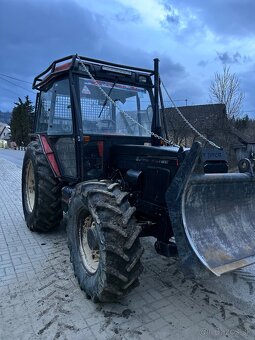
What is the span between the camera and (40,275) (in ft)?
14.6

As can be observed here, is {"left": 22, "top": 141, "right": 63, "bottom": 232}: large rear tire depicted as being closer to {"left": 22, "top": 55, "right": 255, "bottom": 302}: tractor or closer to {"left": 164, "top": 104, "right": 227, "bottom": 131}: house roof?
{"left": 22, "top": 55, "right": 255, "bottom": 302}: tractor

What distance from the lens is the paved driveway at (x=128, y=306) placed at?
322cm

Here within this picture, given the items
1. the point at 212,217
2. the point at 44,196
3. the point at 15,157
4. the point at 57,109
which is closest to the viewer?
the point at 212,217

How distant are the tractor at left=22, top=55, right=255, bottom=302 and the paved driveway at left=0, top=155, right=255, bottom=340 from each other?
Result: 0.27m

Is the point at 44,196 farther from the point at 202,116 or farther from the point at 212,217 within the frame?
the point at 202,116

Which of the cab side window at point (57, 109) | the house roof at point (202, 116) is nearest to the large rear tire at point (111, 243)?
the cab side window at point (57, 109)

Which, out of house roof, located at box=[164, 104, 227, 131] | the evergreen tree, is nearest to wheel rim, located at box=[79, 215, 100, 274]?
house roof, located at box=[164, 104, 227, 131]

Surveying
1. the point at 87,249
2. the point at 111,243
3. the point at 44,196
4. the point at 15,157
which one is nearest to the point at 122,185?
the point at 87,249

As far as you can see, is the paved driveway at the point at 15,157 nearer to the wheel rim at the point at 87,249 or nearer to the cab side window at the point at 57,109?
the cab side window at the point at 57,109

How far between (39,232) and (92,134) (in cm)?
246

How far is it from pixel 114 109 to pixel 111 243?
2.35 m

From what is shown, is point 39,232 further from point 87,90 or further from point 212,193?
point 212,193

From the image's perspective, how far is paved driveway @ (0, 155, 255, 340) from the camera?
3223 mm

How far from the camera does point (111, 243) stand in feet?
10.8
